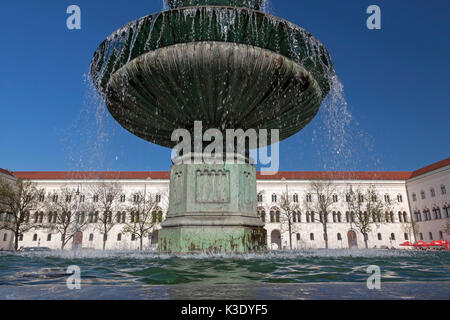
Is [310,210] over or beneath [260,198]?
beneath

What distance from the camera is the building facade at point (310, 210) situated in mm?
47375

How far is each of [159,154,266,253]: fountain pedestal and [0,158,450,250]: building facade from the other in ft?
132

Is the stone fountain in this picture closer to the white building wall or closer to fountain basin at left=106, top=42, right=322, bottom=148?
fountain basin at left=106, top=42, right=322, bottom=148

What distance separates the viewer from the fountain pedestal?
6965 millimetres

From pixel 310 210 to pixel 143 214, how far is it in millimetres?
24497

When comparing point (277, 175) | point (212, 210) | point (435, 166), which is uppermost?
point (435, 166)

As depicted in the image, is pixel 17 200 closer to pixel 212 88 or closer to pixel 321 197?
pixel 212 88

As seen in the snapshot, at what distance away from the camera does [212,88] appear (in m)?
6.63

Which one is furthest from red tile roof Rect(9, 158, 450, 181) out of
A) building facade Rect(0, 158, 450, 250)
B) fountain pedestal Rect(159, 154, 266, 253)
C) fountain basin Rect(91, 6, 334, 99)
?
fountain basin Rect(91, 6, 334, 99)

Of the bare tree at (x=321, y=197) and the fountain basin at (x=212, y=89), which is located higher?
the bare tree at (x=321, y=197)

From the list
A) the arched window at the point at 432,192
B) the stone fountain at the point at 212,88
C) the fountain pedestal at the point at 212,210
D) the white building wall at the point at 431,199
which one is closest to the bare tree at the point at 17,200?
the stone fountain at the point at 212,88

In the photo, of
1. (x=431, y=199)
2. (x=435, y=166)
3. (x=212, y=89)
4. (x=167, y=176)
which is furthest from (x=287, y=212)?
(x=212, y=89)

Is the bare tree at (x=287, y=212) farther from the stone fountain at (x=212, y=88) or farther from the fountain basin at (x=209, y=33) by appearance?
the fountain basin at (x=209, y=33)

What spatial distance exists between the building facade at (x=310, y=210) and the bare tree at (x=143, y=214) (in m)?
1.71
